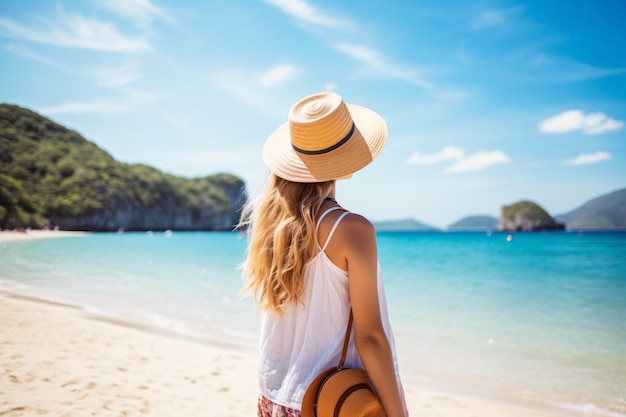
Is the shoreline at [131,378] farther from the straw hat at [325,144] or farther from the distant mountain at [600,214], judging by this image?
the distant mountain at [600,214]

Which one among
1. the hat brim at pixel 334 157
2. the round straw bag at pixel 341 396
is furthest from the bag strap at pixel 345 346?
the hat brim at pixel 334 157

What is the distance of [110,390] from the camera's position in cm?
427

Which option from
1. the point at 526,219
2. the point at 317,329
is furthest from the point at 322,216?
the point at 526,219

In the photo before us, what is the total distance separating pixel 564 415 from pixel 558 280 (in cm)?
1654

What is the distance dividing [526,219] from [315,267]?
123 metres

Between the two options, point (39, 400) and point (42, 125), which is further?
point (42, 125)

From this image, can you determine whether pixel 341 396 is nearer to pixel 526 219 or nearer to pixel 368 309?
pixel 368 309

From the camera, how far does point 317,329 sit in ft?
4.34

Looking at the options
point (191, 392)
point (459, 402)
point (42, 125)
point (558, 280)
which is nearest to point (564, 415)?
point (459, 402)

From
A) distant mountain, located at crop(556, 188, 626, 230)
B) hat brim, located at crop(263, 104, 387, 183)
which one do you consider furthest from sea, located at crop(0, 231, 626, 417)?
distant mountain, located at crop(556, 188, 626, 230)

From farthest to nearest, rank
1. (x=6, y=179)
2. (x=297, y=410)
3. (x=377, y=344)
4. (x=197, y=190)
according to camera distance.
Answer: (x=197, y=190)
(x=6, y=179)
(x=297, y=410)
(x=377, y=344)

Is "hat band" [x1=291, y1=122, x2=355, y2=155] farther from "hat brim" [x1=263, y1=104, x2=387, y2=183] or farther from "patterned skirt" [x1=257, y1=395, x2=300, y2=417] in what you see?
→ "patterned skirt" [x1=257, y1=395, x2=300, y2=417]

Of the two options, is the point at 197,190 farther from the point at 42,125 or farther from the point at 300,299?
the point at 300,299

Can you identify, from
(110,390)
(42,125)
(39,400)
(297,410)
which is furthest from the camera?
(42,125)
